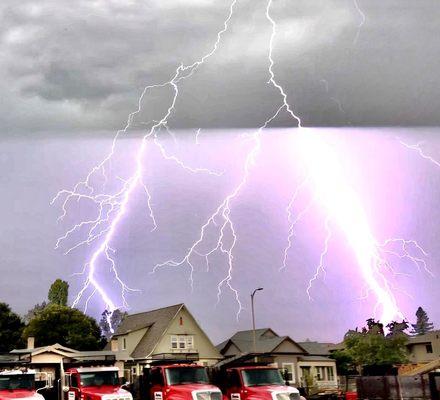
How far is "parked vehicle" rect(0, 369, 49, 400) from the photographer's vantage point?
627 inches

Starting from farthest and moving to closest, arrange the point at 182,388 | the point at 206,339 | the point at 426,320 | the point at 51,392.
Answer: the point at 426,320, the point at 206,339, the point at 51,392, the point at 182,388

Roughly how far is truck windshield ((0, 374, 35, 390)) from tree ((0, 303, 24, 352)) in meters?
43.3

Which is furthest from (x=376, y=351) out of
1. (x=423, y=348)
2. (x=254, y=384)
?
(x=254, y=384)

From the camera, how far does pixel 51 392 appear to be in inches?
821

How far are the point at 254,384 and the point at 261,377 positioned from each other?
330 mm

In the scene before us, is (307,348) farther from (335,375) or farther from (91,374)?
(91,374)

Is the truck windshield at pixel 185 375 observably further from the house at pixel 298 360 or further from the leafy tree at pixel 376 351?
the leafy tree at pixel 376 351

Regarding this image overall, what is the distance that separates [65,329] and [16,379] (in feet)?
137

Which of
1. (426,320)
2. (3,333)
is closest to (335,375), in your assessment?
(3,333)

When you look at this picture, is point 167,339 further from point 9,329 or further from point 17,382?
point 17,382

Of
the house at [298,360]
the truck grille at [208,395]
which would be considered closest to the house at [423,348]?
the house at [298,360]

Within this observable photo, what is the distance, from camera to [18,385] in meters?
16.4

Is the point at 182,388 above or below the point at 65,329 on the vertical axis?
below

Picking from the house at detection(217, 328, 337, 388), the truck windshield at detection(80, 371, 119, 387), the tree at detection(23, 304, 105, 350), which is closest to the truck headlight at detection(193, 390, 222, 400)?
the truck windshield at detection(80, 371, 119, 387)
